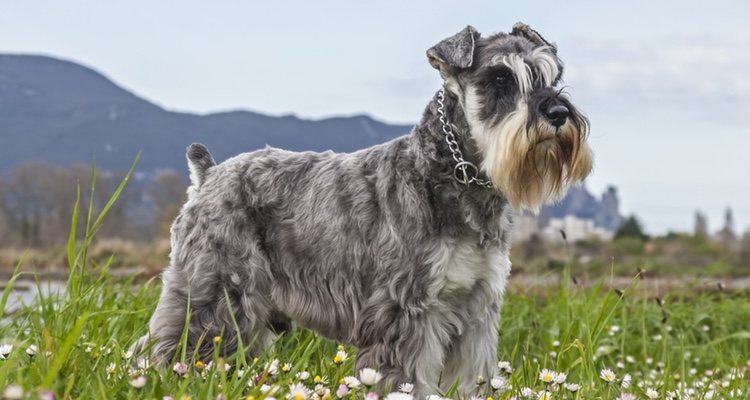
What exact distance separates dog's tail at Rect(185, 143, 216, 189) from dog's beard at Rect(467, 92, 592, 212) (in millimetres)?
2357

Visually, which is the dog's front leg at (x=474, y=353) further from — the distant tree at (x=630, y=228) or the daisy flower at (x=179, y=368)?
the distant tree at (x=630, y=228)

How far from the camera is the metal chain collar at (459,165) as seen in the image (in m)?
5.05

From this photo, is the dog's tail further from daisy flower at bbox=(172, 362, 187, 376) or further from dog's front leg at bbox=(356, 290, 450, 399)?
daisy flower at bbox=(172, 362, 187, 376)

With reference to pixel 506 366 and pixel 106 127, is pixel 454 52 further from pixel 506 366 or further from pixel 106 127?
pixel 106 127

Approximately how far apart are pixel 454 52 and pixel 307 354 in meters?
2.09

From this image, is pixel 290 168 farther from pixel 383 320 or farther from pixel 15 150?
pixel 15 150

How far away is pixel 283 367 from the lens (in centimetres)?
451

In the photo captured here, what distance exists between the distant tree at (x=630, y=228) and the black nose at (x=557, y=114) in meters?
30.7

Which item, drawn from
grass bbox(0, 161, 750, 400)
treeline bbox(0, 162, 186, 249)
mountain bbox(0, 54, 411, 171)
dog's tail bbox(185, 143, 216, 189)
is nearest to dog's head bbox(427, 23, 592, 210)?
grass bbox(0, 161, 750, 400)

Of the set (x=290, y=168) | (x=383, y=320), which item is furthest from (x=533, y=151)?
(x=290, y=168)

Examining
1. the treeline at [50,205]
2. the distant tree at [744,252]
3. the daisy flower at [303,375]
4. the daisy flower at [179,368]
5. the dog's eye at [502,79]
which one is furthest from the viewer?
the treeline at [50,205]

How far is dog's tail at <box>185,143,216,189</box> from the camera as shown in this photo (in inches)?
246

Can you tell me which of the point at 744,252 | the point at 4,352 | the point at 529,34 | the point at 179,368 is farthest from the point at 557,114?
the point at 744,252

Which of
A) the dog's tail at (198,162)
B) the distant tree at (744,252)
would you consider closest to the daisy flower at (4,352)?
the dog's tail at (198,162)
